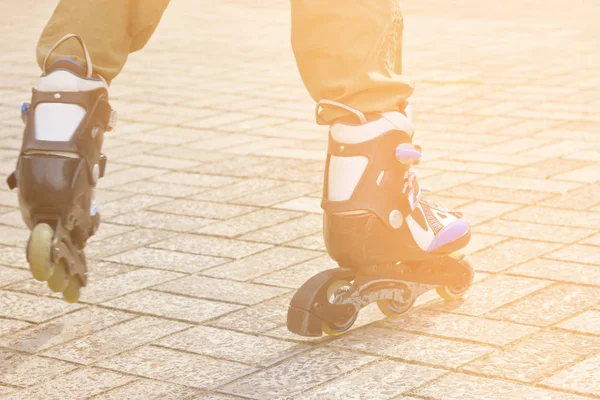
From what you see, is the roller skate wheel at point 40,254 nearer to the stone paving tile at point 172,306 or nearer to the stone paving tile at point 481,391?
the stone paving tile at point 172,306

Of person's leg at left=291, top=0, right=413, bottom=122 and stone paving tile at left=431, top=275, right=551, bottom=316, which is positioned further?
stone paving tile at left=431, top=275, right=551, bottom=316

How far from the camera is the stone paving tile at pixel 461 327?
8.94 ft

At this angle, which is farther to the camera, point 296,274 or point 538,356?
point 296,274

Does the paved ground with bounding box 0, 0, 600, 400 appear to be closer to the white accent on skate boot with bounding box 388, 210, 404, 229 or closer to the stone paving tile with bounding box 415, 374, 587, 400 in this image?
the stone paving tile with bounding box 415, 374, 587, 400

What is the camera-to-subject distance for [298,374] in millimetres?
2525

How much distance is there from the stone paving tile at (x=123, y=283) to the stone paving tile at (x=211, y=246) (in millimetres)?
232

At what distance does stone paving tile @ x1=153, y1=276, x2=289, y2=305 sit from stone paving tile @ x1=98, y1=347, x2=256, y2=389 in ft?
1.37

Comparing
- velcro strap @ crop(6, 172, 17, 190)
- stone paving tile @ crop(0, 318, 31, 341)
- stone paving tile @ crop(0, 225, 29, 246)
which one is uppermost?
velcro strap @ crop(6, 172, 17, 190)

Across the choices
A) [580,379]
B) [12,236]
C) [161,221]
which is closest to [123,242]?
[161,221]

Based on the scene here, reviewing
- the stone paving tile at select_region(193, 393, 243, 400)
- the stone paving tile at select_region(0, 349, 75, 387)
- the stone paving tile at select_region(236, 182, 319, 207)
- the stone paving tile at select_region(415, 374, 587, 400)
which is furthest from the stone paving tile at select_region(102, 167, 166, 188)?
the stone paving tile at select_region(415, 374, 587, 400)

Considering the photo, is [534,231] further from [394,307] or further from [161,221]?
[161,221]

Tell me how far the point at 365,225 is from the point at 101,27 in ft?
2.64

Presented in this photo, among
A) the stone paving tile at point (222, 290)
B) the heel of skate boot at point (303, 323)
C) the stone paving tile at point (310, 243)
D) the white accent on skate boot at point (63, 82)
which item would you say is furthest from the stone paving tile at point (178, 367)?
the stone paving tile at point (310, 243)

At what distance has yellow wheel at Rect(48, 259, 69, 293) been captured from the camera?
2.64m
